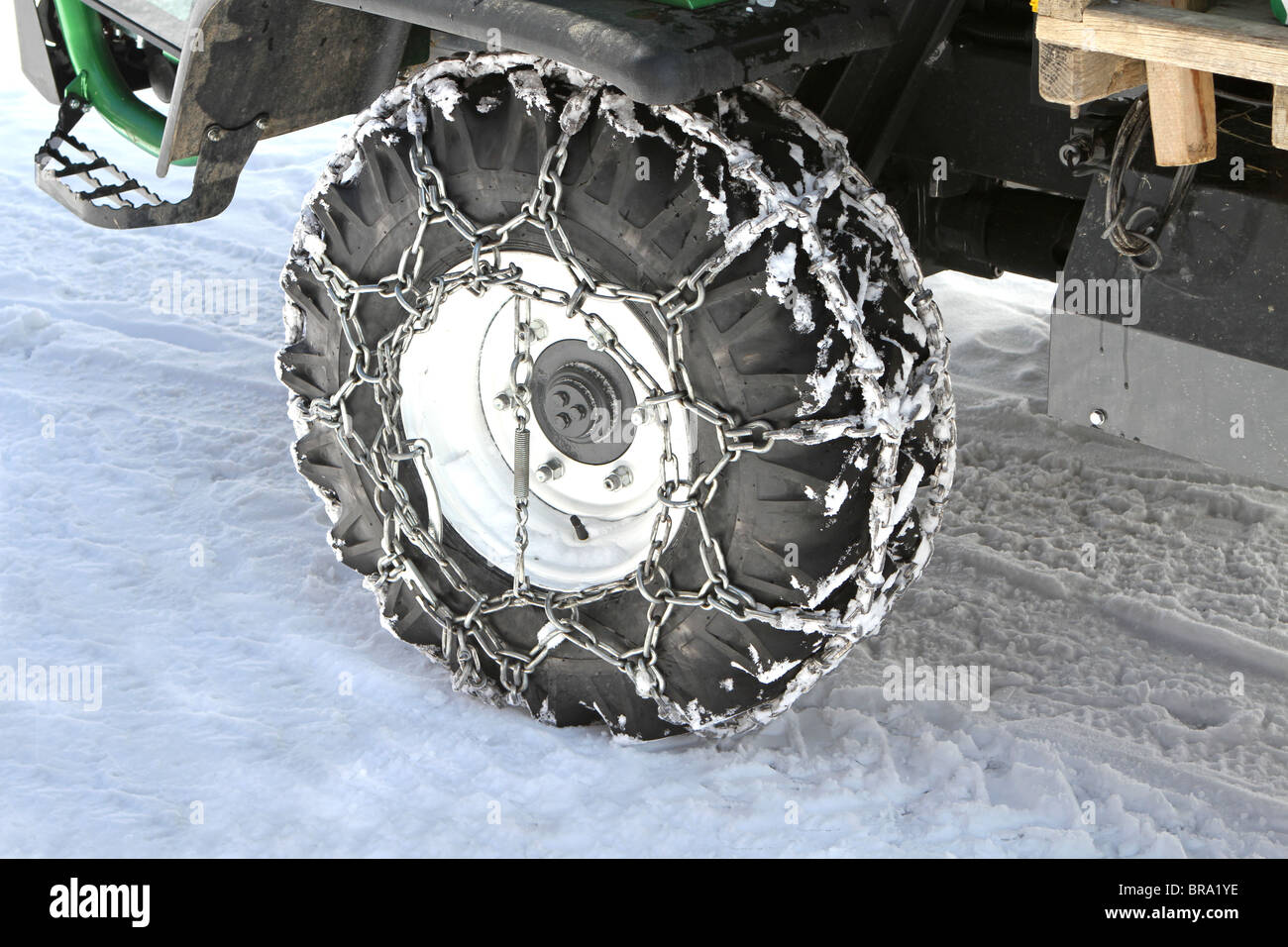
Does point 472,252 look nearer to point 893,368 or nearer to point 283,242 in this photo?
point 893,368

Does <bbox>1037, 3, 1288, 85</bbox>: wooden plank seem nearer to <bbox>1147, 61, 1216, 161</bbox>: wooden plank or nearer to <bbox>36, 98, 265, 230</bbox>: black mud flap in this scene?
<bbox>1147, 61, 1216, 161</bbox>: wooden plank

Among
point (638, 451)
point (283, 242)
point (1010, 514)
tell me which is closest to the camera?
point (638, 451)

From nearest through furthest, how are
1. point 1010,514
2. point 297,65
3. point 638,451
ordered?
point 638,451 < point 297,65 < point 1010,514

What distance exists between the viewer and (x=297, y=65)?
264 cm

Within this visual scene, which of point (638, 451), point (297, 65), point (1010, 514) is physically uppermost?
point (297, 65)

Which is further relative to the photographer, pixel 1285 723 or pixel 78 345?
pixel 78 345

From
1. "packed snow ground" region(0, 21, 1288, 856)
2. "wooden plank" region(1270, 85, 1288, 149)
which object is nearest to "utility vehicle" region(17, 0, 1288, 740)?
"wooden plank" region(1270, 85, 1288, 149)

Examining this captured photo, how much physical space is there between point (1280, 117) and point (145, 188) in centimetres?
213

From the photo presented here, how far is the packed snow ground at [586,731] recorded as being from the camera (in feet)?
7.38

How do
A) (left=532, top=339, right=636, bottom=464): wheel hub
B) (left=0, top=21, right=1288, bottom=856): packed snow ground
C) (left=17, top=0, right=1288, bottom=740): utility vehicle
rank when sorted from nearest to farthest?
(left=17, top=0, right=1288, bottom=740): utility vehicle
(left=0, top=21, right=1288, bottom=856): packed snow ground
(left=532, top=339, right=636, bottom=464): wheel hub

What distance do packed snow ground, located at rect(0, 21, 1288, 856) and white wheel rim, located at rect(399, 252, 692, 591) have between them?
0.32 meters

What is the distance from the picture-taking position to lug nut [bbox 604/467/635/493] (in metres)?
2.39
